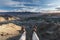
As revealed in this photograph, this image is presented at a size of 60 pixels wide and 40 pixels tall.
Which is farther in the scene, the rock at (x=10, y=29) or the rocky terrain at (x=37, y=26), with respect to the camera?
the rock at (x=10, y=29)

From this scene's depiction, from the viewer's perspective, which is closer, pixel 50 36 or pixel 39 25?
pixel 50 36

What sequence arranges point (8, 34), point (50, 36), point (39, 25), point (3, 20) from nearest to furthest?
point (50, 36)
point (8, 34)
point (39, 25)
point (3, 20)

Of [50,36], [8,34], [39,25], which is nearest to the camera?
[50,36]

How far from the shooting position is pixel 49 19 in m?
18.7

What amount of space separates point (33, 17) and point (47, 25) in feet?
6.14

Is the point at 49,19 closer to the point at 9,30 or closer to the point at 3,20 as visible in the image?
the point at 9,30

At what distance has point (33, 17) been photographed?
62.8 ft

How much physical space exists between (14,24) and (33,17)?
6.62 ft

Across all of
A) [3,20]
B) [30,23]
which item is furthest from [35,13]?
[3,20]

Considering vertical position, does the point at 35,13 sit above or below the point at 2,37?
above

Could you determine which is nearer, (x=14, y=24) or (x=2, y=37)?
(x=2, y=37)

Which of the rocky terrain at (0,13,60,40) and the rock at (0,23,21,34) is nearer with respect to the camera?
the rocky terrain at (0,13,60,40)

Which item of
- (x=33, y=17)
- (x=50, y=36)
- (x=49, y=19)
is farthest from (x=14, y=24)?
(x=50, y=36)

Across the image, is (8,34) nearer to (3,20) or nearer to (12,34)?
(12,34)
